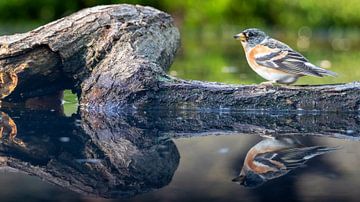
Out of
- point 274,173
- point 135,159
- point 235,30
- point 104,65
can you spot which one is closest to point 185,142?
point 135,159

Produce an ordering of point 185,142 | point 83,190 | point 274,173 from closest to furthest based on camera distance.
→ 1. point 83,190
2. point 274,173
3. point 185,142

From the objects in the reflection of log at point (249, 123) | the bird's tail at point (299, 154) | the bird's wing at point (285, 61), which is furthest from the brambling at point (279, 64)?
the bird's tail at point (299, 154)

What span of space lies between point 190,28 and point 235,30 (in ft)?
4.08

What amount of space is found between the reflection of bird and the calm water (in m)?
0.01

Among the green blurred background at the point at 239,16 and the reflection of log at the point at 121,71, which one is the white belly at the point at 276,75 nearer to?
the reflection of log at the point at 121,71

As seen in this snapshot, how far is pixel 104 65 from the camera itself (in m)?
6.69

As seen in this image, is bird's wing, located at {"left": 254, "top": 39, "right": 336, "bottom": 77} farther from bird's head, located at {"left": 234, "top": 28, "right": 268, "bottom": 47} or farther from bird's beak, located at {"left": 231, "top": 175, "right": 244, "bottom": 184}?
bird's beak, located at {"left": 231, "top": 175, "right": 244, "bottom": 184}

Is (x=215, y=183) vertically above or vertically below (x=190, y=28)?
above

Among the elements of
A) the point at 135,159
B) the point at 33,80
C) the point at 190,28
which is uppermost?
the point at 135,159

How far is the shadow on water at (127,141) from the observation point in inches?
164

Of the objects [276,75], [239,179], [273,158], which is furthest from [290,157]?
[276,75]

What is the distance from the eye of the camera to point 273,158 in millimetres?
4590

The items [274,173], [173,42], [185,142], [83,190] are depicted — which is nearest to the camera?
[83,190]

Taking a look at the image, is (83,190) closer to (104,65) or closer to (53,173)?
(53,173)
